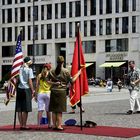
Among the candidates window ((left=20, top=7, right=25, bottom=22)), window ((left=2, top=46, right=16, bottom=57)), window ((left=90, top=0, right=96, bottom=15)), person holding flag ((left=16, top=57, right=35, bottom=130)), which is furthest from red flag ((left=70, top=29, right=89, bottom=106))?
window ((left=2, top=46, right=16, bottom=57))

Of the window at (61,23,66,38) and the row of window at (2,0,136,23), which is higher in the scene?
the row of window at (2,0,136,23)

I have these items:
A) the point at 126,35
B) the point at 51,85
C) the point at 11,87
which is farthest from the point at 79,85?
the point at 126,35

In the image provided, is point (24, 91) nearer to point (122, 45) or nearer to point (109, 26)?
point (122, 45)

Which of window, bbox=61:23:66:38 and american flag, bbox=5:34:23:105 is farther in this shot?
window, bbox=61:23:66:38

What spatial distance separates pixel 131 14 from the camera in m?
84.9

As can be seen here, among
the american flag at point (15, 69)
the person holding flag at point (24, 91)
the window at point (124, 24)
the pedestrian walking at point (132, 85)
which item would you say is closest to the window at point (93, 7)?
the window at point (124, 24)

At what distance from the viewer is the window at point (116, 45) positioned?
8575cm

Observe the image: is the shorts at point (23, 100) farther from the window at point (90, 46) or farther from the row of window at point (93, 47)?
the window at point (90, 46)

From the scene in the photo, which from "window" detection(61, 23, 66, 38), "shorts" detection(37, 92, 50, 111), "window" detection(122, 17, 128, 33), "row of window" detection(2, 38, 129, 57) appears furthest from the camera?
"window" detection(61, 23, 66, 38)

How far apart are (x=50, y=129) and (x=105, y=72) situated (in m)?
73.8

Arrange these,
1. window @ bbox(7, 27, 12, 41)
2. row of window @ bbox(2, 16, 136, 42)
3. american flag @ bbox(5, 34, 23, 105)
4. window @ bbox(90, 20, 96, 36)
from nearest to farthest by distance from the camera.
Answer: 1. american flag @ bbox(5, 34, 23, 105)
2. row of window @ bbox(2, 16, 136, 42)
3. window @ bbox(90, 20, 96, 36)
4. window @ bbox(7, 27, 12, 41)

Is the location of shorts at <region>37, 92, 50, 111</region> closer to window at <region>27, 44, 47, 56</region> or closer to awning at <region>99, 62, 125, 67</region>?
awning at <region>99, 62, 125, 67</region>

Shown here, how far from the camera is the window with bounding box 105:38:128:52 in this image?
281 ft

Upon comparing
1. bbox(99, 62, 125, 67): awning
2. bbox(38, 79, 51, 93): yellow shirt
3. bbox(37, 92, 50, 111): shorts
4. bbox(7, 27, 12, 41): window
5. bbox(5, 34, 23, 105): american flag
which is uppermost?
bbox(7, 27, 12, 41): window
